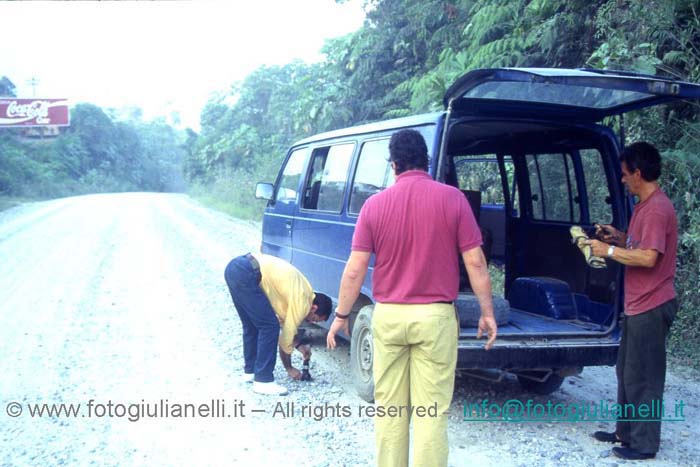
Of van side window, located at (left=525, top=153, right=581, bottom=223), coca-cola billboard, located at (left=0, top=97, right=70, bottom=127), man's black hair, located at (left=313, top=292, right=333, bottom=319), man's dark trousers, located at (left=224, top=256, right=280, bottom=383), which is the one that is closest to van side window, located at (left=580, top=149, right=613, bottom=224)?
van side window, located at (left=525, top=153, right=581, bottom=223)

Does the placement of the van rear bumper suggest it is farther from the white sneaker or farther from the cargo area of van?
the white sneaker

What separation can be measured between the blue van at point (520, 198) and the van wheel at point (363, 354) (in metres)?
0.01

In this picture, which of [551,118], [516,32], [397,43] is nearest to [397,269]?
[551,118]

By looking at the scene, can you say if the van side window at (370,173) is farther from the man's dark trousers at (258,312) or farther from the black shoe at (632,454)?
the black shoe at (632,454)

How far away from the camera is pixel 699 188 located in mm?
6562

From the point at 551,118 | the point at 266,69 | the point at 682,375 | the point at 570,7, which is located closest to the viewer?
the point at 551,118

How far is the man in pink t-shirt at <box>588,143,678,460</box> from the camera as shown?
4.07 m

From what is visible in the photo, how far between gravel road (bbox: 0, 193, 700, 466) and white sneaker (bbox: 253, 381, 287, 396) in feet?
0.22

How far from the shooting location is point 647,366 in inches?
164

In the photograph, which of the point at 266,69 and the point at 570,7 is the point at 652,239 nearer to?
the point at 570,7

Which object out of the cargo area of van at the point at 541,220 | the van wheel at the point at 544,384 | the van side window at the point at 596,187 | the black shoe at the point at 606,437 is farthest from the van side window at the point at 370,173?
the black shoe at the point at 606,437

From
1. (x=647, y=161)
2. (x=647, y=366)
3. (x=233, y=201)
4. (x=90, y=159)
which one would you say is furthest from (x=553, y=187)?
(x=90, y=159)

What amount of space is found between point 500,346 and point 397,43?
1126 cm

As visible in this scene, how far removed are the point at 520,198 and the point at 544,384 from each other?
1.75 m
